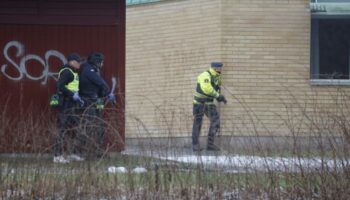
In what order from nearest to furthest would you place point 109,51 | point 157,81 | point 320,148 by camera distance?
Answer: point 320,148
point 109,51
point 157,81

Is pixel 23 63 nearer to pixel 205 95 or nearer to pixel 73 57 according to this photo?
pixel 73 57

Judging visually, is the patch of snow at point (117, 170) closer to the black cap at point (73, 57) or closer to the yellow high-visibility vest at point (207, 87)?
the black cap at point (73, 57)

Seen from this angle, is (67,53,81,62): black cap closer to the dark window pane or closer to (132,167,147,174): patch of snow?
(132,167,147,174): patch of snow

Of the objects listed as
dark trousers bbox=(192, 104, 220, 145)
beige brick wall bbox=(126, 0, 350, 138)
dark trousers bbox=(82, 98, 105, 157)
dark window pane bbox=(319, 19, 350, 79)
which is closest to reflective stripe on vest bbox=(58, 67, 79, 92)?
dark trousers bbox=(192, 104, 220, 145)

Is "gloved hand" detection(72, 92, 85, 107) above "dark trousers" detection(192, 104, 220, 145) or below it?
above

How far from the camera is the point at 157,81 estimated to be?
1822cm

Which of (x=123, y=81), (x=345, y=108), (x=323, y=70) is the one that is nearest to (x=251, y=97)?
(x=323, y=70)

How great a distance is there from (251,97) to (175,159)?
828 cm

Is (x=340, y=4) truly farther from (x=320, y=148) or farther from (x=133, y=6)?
(x=320, y=148)

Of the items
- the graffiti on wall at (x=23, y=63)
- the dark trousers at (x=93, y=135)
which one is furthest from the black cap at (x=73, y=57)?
the dark trousers at (x=93, y=135)

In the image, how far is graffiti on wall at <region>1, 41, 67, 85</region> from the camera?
13.5 meters

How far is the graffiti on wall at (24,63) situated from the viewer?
13.5 meters

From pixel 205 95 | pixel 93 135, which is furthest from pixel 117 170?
pixel 205 95

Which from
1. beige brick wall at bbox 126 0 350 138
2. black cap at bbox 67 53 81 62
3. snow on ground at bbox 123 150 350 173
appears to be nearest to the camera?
snow on ground at bbox 123 150 350 173
